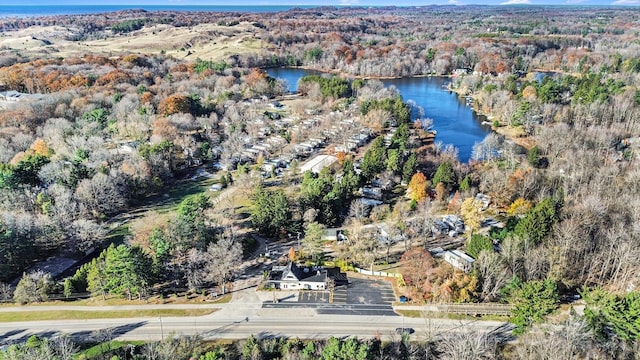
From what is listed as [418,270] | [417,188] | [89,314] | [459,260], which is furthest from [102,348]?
[417,188]

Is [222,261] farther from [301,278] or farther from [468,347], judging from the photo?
[468,347]

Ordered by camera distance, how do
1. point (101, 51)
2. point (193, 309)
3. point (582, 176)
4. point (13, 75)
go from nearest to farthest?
point (193, 309) < point (582, 176) < point (13, 75) < point (101, 51)

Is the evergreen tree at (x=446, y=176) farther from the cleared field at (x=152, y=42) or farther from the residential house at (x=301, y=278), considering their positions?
the cleared field at (x=152, y=42)

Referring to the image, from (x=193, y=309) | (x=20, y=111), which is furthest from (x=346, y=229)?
(x=20, y=111)

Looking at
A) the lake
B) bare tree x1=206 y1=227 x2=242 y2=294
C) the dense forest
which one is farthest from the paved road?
the lake

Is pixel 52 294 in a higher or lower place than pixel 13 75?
lower

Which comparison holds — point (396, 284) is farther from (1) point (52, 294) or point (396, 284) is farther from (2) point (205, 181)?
(2) point (205, 181)
